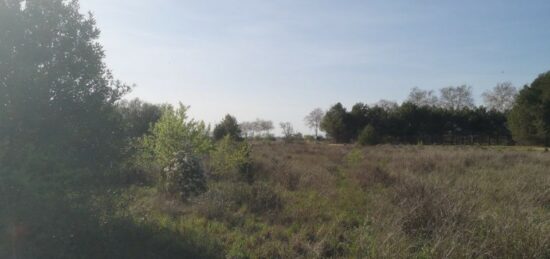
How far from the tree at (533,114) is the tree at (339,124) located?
19017mm

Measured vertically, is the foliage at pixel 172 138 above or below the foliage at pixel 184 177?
above

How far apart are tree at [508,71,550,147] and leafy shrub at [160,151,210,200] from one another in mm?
43303

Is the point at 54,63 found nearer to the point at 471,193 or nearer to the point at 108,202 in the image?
the point at 108,202

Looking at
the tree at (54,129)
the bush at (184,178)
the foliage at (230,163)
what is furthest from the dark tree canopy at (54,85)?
the foliage at (230,163)

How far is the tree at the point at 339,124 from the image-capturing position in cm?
→ 5828

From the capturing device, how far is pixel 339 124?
5803 centimetres

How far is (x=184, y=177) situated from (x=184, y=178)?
0.02m

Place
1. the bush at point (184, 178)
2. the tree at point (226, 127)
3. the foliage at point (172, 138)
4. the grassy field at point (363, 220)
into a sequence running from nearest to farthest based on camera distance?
the grassy field at point (363, 220), the bush at point (184, 178), the foliage at point (172, 138), the tree at point (226, 127)

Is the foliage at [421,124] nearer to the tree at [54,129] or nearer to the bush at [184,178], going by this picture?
the bush at [184,178]

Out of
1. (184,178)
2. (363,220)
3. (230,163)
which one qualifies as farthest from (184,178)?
(363,220)

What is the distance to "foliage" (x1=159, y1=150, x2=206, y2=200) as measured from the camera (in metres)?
10.9

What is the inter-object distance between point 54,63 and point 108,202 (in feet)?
7.25

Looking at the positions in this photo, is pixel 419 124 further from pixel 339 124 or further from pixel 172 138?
pixel 172 138

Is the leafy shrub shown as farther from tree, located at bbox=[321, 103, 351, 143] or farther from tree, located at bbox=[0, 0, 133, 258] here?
tree, located at bbox=[321, 103, 351, 143]
